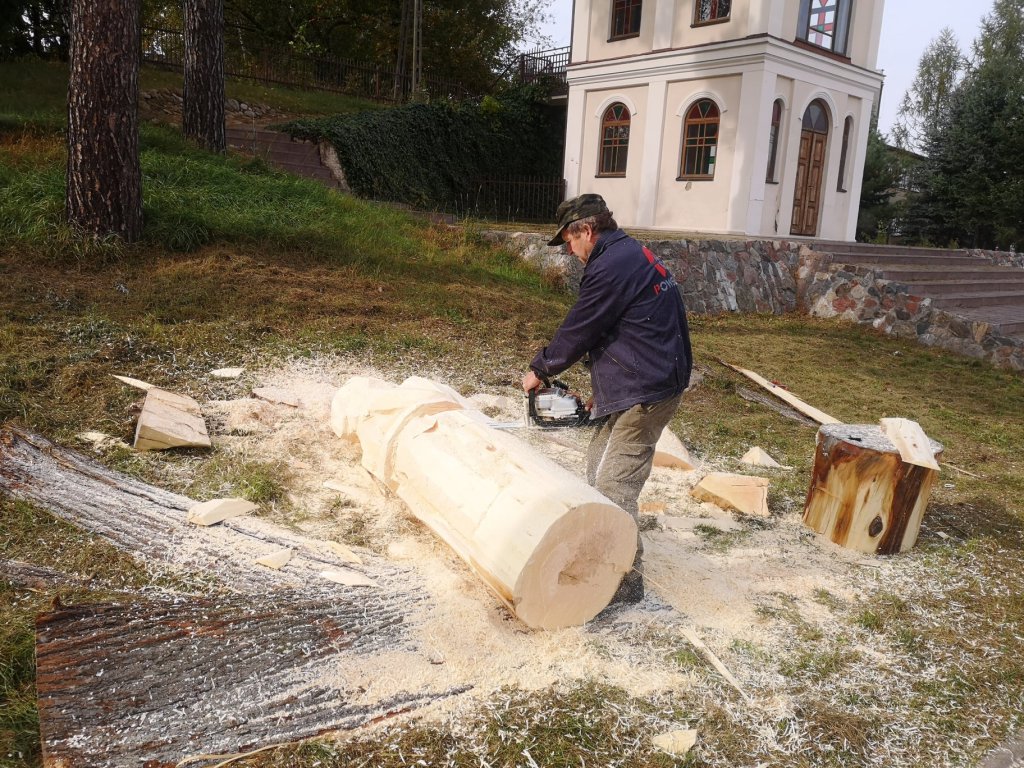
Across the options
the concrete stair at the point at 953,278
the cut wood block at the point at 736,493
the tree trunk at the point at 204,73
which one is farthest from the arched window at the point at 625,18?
the cut wood block at the point at 736,493

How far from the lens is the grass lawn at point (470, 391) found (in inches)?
108

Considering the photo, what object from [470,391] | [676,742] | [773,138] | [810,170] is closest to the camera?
[676,742]

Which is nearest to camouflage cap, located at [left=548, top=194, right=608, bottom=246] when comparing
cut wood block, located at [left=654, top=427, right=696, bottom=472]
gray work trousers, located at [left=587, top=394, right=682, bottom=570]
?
gray work trousers, located at [left=587, top=394, right=682, bottom=570]

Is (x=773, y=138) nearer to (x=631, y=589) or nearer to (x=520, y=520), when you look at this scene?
(x=631, y=589)

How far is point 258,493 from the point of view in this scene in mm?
4191

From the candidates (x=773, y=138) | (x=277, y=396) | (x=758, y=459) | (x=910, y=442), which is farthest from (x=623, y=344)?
(x=773, y=138)

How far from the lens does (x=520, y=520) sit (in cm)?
308

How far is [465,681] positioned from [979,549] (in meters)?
3.38

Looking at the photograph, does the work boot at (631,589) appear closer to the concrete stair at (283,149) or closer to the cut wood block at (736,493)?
the cut wood block at (736,493)

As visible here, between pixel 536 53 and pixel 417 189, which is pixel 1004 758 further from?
pixel 536 53

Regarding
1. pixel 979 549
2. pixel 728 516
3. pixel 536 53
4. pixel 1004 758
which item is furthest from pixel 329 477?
pixel 536 53

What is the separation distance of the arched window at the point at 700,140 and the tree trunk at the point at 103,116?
40.2 feet

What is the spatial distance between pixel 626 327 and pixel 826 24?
16939 mm

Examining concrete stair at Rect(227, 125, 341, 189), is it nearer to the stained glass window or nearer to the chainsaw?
the stained glass window
